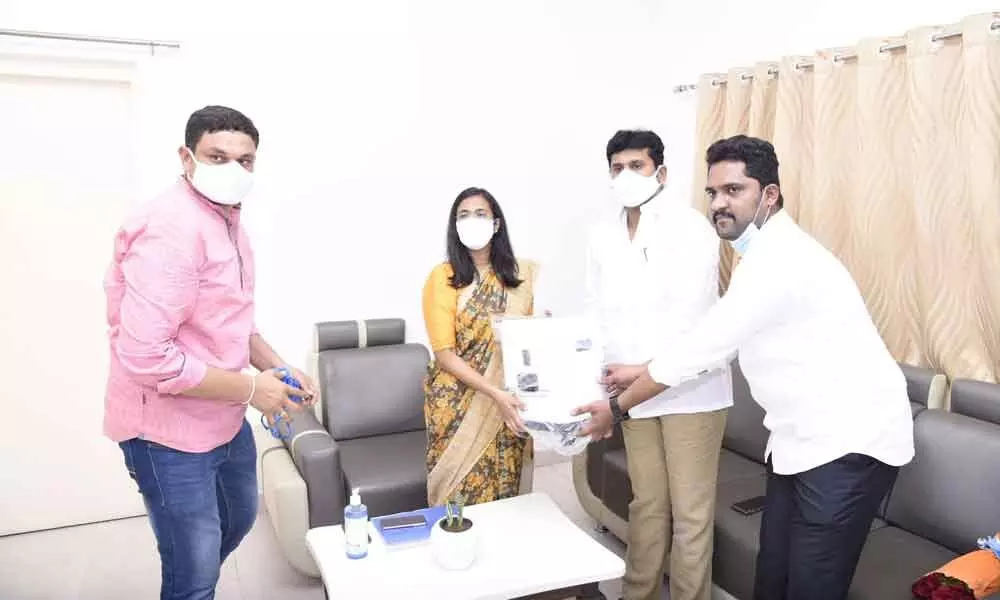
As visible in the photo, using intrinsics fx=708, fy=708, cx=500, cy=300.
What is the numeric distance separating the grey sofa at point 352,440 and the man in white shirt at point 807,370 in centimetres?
129

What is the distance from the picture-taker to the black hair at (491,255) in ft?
7.23

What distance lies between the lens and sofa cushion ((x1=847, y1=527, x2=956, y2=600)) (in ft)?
5.88

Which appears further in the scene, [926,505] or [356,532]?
[926,505]

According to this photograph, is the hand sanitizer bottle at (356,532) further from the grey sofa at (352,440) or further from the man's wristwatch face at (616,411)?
the man's wristwatch face at (616,411)

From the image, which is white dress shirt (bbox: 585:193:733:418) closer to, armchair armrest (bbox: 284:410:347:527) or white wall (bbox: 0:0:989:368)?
armchair armrest (bbox: 284:410:347:527)

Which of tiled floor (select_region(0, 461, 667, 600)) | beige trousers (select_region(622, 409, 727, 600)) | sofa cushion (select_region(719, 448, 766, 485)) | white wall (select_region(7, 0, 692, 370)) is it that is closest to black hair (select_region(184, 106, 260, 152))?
beige trousers (select_region(622, 409, 727, 600))

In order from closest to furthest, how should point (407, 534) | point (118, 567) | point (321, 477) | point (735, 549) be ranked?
point (407, 534) → point (735, 549) → point (321, 477) → point (118, 567)

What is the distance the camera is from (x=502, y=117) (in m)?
3.51

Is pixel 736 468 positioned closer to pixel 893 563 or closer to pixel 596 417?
pixel 893 563

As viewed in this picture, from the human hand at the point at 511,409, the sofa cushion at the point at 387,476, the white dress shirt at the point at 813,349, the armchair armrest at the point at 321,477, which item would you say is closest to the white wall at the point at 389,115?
the sofa cushion at the point at 387,476

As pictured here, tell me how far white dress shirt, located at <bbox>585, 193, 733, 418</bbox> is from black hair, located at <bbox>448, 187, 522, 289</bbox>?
34cm

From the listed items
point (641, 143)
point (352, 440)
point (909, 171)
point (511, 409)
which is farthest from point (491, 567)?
point (909, 171)

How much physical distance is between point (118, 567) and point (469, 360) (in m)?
1.63

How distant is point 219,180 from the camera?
1597 millimetres
